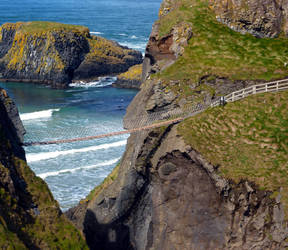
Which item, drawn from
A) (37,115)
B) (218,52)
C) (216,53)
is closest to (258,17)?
(218,52)

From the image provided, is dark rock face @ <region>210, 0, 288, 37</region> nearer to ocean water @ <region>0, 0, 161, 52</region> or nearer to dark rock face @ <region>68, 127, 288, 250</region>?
dark rock face @ <region>68, 127, 288, 250</region>

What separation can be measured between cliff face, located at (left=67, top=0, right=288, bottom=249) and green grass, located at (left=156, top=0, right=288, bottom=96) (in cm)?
6

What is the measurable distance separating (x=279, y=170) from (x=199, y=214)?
449 cm

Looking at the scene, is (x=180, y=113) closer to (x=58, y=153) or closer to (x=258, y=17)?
(x=258, y=17)

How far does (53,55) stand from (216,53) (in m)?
40.4

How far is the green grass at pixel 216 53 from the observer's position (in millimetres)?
26875

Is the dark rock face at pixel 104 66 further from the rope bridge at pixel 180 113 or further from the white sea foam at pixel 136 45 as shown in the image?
the rope bridge at pixel 180 113

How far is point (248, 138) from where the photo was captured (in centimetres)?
2352

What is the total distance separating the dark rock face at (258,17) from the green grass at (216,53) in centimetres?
64

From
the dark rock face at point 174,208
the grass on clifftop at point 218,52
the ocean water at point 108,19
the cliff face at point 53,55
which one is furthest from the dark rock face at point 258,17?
the ocean water at point 108,19

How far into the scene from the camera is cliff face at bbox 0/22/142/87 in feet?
213

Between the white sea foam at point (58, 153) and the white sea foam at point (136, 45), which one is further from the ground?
the white sea foam at point (136, 45)

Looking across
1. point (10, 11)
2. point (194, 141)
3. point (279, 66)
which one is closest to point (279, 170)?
point (194, 141)

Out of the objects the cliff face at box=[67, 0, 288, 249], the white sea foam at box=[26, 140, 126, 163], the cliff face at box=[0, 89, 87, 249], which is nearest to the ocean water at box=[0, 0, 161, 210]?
the white sea foam at box=[26, 140, 126, 163]
